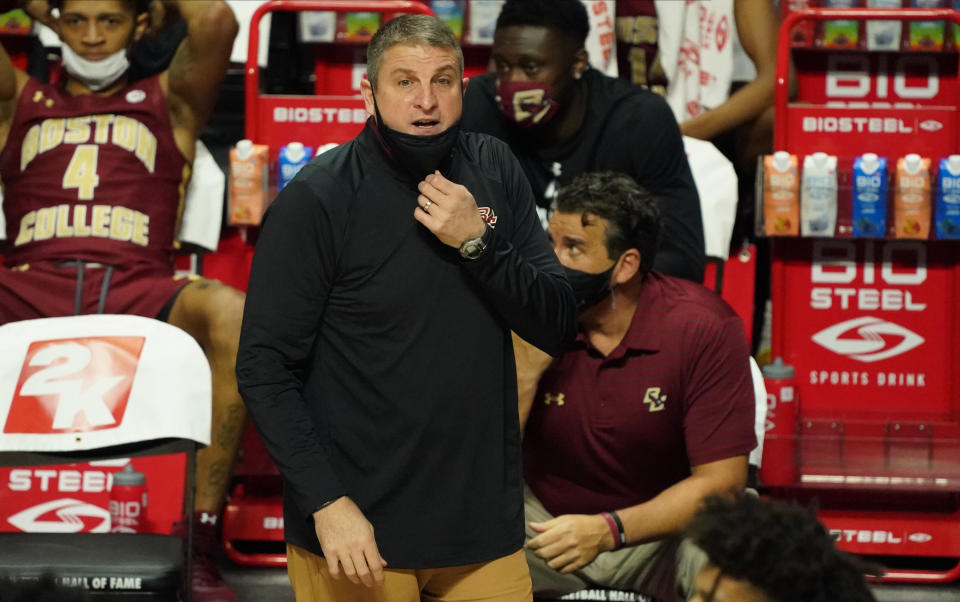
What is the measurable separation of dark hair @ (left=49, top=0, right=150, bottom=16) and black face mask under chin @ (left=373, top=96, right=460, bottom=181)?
268 centimetres

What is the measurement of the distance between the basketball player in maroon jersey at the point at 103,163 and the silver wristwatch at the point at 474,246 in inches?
86.2

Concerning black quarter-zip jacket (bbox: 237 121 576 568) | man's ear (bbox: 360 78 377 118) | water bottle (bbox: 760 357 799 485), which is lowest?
water bottle (bbox: 760 357 799 485)

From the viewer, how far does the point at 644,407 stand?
3467 millimetres

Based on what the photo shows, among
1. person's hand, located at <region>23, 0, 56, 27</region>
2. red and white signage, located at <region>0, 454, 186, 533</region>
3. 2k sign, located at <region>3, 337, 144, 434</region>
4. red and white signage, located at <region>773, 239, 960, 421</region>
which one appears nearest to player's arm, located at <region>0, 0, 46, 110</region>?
person's hand, located at <region>23, 0, 56, 27</region>

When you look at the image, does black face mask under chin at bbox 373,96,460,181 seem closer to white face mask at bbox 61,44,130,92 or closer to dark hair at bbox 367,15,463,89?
dark hair at bbox 367,15,463,89

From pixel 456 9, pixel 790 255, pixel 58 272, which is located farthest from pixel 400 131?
pixel 456 9

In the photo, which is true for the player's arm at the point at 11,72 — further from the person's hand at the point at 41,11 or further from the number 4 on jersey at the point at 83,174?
the number 4 on jersey at the point at 83,174

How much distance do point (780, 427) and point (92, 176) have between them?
2.31m

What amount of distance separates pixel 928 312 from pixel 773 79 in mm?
1084

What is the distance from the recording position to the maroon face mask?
4.18 m

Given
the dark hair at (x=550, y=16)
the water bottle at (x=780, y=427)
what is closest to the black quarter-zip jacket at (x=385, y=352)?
the dark hair at (x=550, y=16)

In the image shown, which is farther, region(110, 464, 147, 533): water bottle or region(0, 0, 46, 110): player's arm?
A: region(0, 0, 46, 110): player's arm

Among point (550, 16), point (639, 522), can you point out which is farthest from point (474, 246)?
point (550, 16)

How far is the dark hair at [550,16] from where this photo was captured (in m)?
4.30
